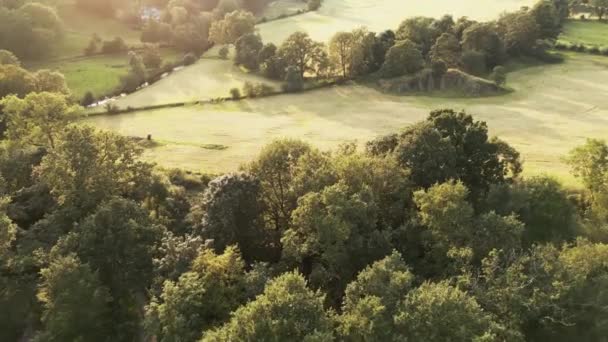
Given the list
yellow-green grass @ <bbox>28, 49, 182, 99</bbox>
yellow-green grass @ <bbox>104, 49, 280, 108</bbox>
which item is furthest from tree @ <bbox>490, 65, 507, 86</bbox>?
yellow-green grass @ <bbox>28, 49, 182, 99</bbox>

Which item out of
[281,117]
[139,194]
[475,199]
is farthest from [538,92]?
[139,194]

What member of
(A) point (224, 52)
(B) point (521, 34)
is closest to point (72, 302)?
(A) point (224, 52)

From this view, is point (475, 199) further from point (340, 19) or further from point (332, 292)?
point (340, 19)

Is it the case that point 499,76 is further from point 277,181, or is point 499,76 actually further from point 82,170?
point 82,170

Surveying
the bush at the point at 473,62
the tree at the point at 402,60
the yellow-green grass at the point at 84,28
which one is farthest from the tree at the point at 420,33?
the yellow-green grass at the point at 84,28

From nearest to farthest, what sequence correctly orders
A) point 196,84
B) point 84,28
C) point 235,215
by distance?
point 235,215 → point 196,84 → point 84,28

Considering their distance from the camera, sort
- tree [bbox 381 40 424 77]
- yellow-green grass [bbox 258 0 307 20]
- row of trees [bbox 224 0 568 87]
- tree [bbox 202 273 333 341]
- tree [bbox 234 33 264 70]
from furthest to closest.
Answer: yellow-green grass [bbox 258 0 307 20], tree [bbox 234 33 264 70], row of trees [bbox 224 0 568 87], tree [bbox 381 40 424 77], tree [bbox 202 273 333 341]

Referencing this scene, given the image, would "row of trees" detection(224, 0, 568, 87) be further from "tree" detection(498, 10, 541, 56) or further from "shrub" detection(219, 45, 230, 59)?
"shrub" detection(219, 45, 230, 59)
